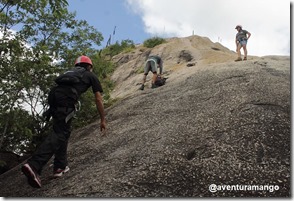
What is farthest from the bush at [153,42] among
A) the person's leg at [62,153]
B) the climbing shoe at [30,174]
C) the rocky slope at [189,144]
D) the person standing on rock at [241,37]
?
the climbing shoe at [30,174]

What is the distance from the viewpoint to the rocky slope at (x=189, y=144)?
8242mm

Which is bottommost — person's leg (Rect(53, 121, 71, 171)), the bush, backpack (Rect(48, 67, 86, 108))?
person's leg (Rect(53, 121, 71, 171))

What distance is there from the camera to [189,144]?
1006cm

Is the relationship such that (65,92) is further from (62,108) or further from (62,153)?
(62,153)

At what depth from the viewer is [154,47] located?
32.5 metres

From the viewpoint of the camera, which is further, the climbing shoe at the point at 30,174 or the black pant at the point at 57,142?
the black pant at the point at 57,142

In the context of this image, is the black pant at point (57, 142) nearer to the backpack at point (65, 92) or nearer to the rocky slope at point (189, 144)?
the backpack at point (65, 92)

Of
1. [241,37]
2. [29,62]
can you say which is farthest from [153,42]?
[29,62]

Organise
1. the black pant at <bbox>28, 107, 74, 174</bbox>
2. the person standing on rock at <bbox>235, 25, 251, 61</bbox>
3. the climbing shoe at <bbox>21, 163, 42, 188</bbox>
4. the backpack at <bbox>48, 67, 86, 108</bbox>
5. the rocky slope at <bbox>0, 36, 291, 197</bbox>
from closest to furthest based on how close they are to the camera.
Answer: the rocky slope at <bbox>0, 36, 291, 197</bbox>
the climbing shoe at <bbox>21, 163, 42, 188</bbox>
the black pant at <bbox>28, 107, 74, 174</bbox>
the backpack at <bbox>48, 67, 86, 108</bbox>
the person standing on rock at <bbox>235, 25, 251, 61</bbox>

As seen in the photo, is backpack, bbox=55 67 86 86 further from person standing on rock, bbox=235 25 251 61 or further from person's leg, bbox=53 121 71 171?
person standing on rock, bbox=235 25 251 61

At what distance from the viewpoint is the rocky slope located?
8.24m

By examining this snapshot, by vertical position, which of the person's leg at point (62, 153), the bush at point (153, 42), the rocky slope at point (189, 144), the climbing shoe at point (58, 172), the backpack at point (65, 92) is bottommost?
the rocky slope at point (189, 144)

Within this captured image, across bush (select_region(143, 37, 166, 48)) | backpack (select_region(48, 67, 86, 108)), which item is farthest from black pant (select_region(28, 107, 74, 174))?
bush (select_region(143, 37, 166, 48))

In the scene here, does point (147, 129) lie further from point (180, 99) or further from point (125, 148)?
point (180, 99)
